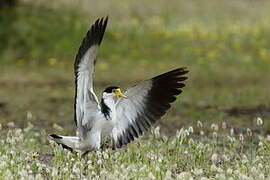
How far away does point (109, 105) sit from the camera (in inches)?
264

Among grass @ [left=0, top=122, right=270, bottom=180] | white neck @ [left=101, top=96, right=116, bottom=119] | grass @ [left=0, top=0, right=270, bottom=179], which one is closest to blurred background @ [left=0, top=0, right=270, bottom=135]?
grass @ [left=0, top=0, right=270, bottom=179]

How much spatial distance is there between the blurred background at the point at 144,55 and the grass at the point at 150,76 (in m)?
0.02

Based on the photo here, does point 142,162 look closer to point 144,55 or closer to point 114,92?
point 114,92

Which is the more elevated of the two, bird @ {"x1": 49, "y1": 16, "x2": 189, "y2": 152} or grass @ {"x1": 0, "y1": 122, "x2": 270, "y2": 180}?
bird @ {"x1": 49, "y1": 16, "x2": 189, "y2": 152}

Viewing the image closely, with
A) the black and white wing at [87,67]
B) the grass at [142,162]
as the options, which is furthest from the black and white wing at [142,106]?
the black and white wing at [87,67]

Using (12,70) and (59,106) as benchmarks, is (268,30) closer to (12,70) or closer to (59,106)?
(12,70)

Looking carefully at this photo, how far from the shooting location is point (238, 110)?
10.6m

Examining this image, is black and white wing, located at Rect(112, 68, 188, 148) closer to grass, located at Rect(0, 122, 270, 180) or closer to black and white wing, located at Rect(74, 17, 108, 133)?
grass, located at Rect(0, 122, 270, 180)

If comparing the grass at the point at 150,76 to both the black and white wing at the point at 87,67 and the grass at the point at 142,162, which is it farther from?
the black and white wing at the point at 87,67

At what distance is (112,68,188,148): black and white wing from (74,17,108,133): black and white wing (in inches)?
14.6

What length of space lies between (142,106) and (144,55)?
7.80m

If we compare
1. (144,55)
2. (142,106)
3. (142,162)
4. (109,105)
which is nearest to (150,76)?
(144,55)

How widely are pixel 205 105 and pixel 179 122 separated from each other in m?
1.16

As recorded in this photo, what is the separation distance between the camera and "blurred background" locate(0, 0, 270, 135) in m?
10.6
